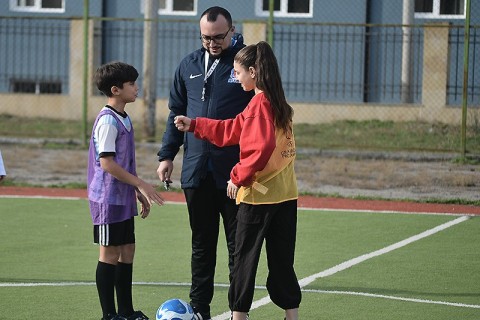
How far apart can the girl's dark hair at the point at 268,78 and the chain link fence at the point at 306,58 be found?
13631 mm

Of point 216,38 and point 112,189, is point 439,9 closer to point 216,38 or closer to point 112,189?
point 216,38

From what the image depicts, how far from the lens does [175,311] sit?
740 centimetres

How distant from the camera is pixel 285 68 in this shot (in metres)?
25.0

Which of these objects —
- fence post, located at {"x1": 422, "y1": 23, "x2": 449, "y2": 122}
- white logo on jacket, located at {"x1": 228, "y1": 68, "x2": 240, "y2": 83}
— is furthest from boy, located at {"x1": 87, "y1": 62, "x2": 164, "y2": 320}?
fence post, located at {"x1": 422, "y1": 23, "x2": 449, "y2": 122}

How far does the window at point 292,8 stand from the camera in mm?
25891

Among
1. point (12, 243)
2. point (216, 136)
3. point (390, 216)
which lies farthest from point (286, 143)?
point (390, 216)

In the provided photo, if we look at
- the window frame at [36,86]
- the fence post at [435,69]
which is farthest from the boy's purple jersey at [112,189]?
the window frame at [36,86]

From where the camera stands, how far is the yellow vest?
709 cm

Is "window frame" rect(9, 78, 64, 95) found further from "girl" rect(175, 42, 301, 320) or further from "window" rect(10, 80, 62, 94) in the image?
"girl" rect(175, 42, 301, 320)

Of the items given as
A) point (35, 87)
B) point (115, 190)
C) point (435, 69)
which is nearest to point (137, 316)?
point (115, 190)

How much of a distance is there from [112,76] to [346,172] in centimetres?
1035

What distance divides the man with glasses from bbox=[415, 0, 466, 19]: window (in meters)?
18.0

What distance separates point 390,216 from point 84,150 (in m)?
7.84

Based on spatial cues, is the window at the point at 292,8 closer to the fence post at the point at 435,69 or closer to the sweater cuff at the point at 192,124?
the fence post at the point at 435,69
